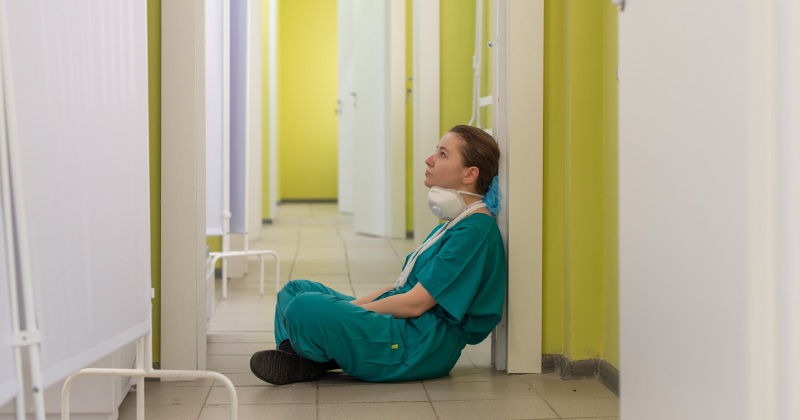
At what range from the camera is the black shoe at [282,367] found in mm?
2080

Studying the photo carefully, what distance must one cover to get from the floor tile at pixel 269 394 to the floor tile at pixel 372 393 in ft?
0.12

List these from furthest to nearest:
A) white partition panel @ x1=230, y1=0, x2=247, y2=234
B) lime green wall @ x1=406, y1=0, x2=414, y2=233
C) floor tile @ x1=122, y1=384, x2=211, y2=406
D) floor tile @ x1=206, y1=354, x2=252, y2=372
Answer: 1. lime green wall @ x1=406, y1=0, x2=414, y2=233
2. white partition panel @ x1=230, y1=0, x2=247, y2=234
3. floor tile @ x1=206, y1=354, x2=252, y2=372
4. floor tile @ x1=122, y1=384, x2=211, y2=406

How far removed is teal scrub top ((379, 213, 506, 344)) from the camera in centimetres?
207

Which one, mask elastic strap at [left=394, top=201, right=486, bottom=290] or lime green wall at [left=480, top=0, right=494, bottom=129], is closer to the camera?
mask elastic strap at [left=394, top=201, right=486, bottom=290]

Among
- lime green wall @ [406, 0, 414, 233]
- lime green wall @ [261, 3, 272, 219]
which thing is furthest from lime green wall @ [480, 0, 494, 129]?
lime green wall @ [261, 3, 272, 219]

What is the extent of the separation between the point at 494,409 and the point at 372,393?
31 cm

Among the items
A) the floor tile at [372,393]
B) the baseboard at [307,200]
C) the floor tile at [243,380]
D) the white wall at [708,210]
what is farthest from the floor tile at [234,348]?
the baseboard at [307,200]

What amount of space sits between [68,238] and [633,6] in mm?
883

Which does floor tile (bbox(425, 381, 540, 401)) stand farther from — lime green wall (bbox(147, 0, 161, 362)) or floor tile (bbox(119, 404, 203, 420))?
lime green wall (bbox(147, 0, 161, 362))

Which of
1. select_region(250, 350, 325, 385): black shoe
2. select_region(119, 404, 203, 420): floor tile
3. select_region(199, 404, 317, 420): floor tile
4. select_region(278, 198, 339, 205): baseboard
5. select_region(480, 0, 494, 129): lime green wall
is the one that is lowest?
select_region(199, 404, 317, 420): floor tile

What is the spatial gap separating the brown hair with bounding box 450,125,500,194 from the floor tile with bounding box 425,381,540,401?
527 mm

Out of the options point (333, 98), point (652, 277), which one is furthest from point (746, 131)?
point (333, 98)

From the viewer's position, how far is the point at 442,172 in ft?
7.27

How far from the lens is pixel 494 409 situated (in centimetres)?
192
